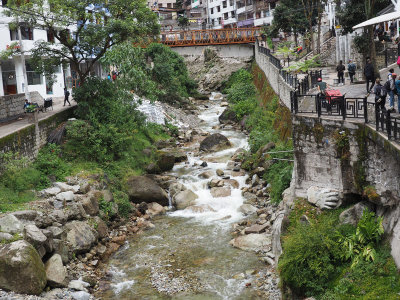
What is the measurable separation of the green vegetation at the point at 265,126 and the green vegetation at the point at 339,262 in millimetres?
6143

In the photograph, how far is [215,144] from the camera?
29.3 metres

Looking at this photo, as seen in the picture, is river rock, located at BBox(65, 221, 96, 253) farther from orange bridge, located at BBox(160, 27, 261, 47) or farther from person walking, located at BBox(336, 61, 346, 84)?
orange bridge, located at BBox(160, 27, 261, 47)

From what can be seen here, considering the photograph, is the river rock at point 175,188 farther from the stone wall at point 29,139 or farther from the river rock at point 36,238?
the river rock at point 36,238

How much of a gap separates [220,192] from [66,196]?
741cm

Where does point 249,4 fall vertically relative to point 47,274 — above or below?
above

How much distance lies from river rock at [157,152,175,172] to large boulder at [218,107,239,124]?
10.9m

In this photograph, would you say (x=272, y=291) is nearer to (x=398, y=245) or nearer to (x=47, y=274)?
(x=398, y=245)

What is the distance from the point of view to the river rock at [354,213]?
12.8 metres

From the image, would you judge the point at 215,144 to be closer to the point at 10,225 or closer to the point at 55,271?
the point at 55,271

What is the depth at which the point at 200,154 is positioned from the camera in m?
28.9

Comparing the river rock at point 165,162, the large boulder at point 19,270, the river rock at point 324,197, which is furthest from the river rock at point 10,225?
the river rock at point 165,162

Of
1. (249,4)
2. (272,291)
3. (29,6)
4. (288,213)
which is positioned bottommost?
(272,291)

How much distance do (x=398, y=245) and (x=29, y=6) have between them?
2087 cm

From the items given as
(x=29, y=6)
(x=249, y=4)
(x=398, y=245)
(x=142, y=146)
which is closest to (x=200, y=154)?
(x=142, y=146)
